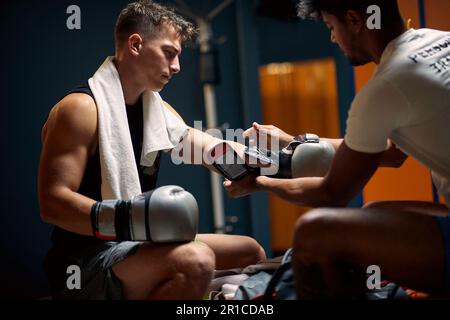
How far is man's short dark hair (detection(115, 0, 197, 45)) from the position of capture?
2.54 m

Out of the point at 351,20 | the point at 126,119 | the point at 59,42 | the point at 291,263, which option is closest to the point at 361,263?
the point at 291,263

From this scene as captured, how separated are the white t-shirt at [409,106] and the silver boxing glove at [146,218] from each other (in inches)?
25.2

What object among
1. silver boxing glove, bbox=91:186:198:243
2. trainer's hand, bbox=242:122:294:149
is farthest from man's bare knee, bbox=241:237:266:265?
silver boxing glove, bbox=91:186:198:243

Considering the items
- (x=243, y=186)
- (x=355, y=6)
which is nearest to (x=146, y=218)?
(x=243, y=186)

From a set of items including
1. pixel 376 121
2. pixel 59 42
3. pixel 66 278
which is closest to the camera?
pixel 376 121

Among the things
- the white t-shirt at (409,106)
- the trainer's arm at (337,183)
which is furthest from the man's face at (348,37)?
the trainer's arm at (337,183)

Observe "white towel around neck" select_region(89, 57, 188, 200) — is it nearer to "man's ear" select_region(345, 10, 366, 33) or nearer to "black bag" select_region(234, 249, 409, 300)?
"black bag" select_region(234, 249, 409, 300)

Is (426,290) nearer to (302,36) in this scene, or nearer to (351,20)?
(351,20)

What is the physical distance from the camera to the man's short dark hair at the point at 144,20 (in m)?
2.54

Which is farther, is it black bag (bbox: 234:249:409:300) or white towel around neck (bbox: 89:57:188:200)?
white towel around neck (bbox: 89:57:188:200)

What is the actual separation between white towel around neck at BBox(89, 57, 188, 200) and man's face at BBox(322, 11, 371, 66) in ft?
2.91

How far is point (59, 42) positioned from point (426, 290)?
2814 mm

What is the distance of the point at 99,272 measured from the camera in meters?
2.20
